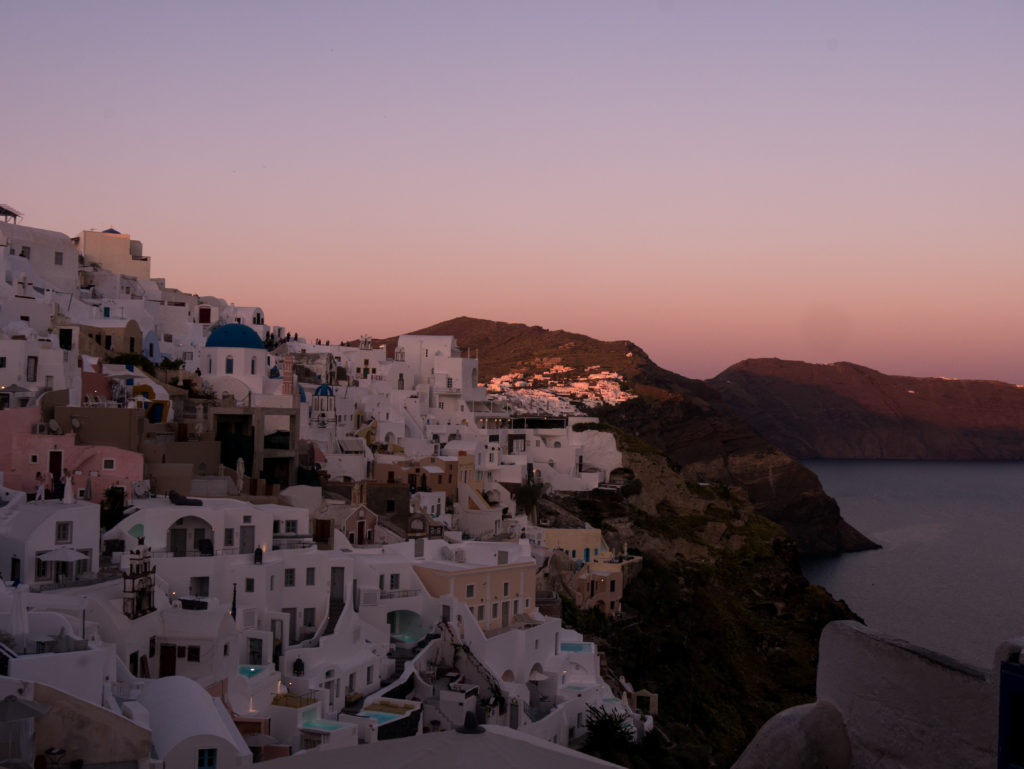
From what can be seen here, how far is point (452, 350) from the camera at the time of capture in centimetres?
5066

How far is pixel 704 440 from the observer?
73375mm

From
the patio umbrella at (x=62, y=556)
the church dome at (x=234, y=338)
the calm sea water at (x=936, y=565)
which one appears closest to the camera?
the patio umbrella at (x=62, y=556)

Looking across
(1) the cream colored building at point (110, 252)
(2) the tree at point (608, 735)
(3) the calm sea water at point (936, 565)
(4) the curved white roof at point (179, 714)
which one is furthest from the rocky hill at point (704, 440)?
(4) the curved white roof at point (179, 714)

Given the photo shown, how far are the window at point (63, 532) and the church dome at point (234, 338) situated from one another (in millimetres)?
16210

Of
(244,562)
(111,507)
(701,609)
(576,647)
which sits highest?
(111,507)

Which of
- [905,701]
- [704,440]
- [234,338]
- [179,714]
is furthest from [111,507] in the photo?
Result: [704,440]

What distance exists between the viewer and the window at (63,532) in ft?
58.9

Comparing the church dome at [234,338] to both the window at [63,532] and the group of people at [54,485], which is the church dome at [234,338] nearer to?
the group of people at [54,485]

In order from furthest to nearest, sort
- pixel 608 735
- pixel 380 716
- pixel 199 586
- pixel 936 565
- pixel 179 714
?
pixel 936 565 < pixel 608 735 < pixel 199 586 < pixel 380 716 < pixel 179 714

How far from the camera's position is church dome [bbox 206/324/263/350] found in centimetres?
3397

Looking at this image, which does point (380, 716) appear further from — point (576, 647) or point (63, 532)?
point (576, 647)

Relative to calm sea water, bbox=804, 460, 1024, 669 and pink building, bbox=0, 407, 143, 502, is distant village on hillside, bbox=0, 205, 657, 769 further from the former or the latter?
calm sea water, bbox=804, 460, 1024, 669

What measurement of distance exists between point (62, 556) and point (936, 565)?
67.7 metres

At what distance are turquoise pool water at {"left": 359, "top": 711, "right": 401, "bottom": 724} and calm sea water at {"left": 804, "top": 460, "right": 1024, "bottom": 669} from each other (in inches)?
351
